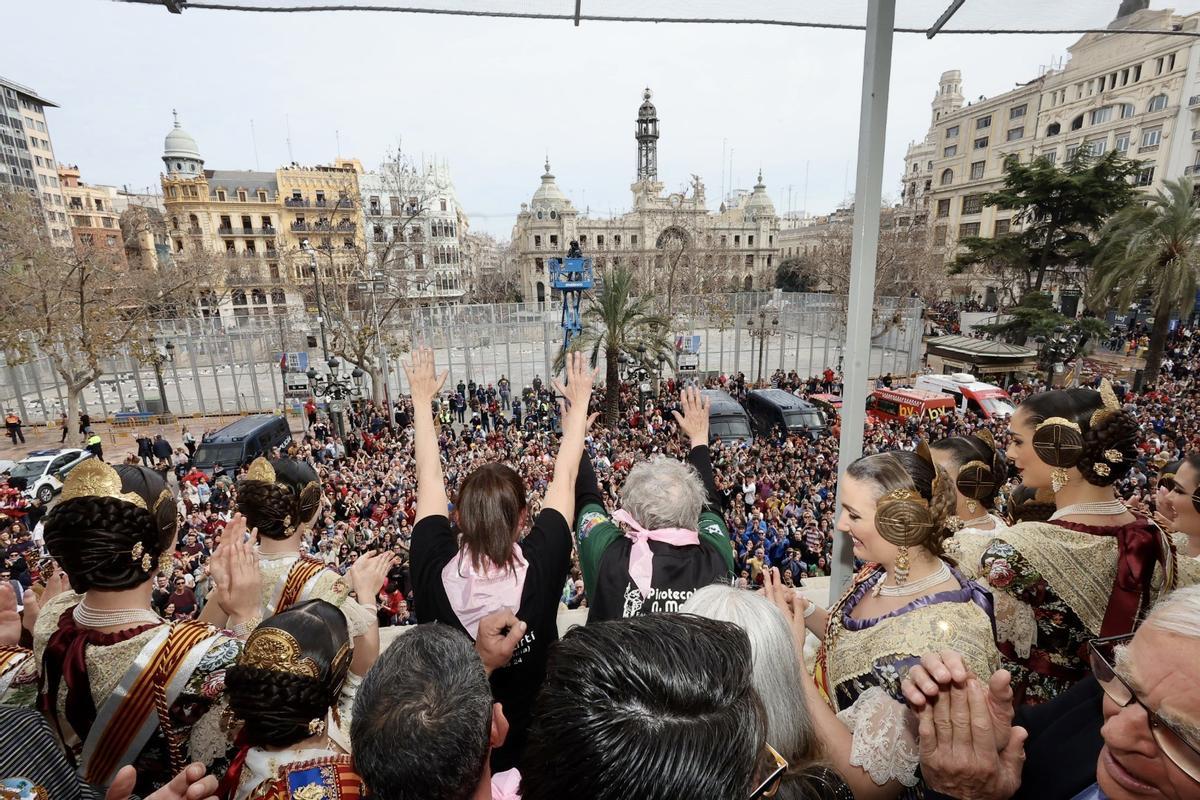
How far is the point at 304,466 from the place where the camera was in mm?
3066

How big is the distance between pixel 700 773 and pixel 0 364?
30.9 meters

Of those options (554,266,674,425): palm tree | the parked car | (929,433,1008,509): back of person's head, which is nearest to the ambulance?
(554,266,674,425): palm tree

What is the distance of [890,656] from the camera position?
168cm

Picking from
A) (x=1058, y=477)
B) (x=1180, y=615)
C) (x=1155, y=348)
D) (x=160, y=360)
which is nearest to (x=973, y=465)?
(x=1058, y=477)

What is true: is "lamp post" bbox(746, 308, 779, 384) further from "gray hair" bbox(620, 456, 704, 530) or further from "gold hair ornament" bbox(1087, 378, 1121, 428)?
"gray hair" bbox(620, 456, 704, 530)

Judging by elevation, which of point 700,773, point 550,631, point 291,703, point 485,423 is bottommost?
point 485,423

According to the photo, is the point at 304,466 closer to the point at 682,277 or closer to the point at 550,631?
the point at 550,631

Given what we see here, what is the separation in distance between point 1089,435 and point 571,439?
2155mm

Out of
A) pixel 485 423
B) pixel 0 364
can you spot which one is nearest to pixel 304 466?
pixel 485 423

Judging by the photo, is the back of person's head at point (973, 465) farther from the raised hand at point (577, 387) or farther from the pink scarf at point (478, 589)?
the pink scarf at point (478, 589)

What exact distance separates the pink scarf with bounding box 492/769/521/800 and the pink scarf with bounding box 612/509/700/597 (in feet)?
2.15

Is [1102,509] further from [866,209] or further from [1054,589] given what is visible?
[866,209]

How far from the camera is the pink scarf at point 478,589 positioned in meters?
1.98

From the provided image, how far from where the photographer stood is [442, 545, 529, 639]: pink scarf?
198 cm
